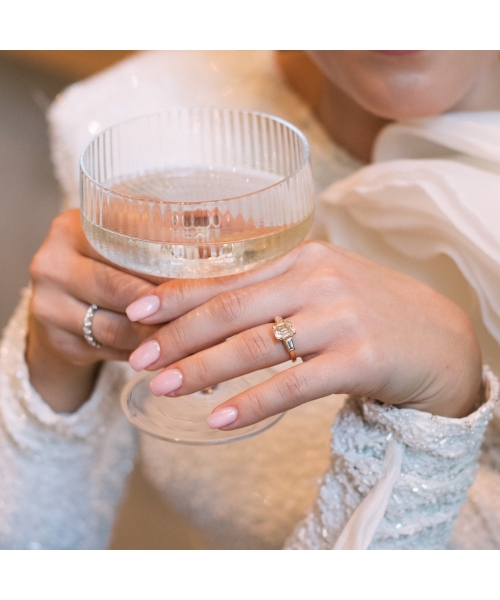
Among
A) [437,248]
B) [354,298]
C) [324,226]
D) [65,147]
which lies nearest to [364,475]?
[354,298]

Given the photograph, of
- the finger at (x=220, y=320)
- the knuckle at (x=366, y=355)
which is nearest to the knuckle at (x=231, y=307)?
the finger at (x=220, y=320)

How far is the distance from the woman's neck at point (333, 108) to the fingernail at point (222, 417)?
0.63 meters

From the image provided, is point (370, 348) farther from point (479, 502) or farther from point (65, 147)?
point (65, 147)

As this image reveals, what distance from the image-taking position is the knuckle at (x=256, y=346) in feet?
1.74

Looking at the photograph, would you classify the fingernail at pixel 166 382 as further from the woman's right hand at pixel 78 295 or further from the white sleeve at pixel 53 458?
the white sleeve at pixel 53 458

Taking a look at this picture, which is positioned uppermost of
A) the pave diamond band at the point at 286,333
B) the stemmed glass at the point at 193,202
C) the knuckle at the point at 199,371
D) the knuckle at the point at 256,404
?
the stemmed glass at the point at 193,202

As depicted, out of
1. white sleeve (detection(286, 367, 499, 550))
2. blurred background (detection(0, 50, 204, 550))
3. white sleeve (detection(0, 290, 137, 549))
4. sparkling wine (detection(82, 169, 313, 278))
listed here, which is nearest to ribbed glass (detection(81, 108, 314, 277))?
sparkling wine (detection(82, 169, 313, 278))

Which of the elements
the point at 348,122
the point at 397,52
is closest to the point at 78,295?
the point at 397,52

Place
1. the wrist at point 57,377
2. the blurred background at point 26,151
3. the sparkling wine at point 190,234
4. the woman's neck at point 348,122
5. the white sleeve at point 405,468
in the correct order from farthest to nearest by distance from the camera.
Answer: the blurred background at point 26,151
the woman's neck at point 348,122
the wrist at point 57,377
the white sleeve at point 405,468
the sparkling wine at point 190,234

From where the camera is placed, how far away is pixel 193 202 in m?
0.46

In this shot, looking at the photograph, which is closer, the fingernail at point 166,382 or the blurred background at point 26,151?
the fingernail at point 166,382

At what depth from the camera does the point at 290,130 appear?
0.59m

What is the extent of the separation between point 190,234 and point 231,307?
91 mm
